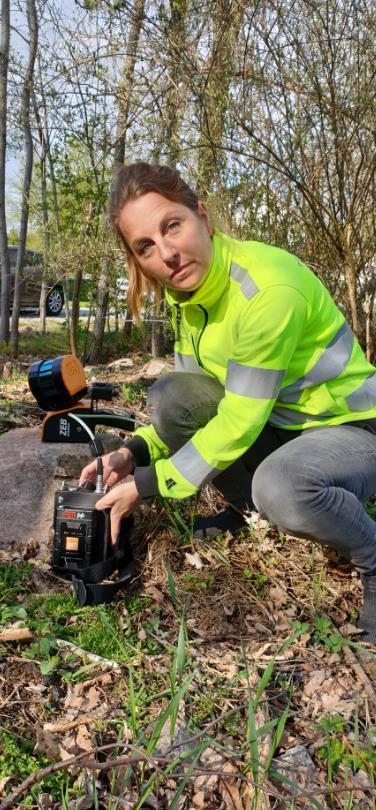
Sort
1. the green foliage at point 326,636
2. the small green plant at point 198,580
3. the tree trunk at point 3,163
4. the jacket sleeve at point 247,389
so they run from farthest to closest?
1. the tree trunk at point 3,163
2. the small green plant at point 198,580
3. the green foliage at point 326,636
4. the jacket sleeve at point 247,389

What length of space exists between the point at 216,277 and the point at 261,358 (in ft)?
1.11

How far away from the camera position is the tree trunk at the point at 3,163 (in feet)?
22.6

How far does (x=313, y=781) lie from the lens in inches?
63.9

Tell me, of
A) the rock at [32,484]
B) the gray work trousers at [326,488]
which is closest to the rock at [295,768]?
the gray work trousers at [326,488]

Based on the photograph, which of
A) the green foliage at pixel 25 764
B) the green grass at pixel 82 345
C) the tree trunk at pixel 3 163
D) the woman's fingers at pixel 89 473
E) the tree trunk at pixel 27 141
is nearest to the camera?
the green foliage at pixel 25 764

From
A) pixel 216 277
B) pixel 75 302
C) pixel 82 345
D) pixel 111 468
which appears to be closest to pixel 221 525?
pixel 111 468

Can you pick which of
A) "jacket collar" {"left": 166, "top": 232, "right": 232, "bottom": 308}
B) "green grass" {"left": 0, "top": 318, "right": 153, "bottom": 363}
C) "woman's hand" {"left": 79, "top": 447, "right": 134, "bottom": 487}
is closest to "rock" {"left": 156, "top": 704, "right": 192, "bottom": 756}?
"woman's hand" {"left": 79, "top": 447, "right": 134, "bottom": 487}

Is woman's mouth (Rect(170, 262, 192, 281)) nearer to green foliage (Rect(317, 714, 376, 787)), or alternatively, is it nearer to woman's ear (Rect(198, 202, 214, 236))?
woman's ear (Rect(198, 202, 214, 236))

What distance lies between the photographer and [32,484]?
2.98m

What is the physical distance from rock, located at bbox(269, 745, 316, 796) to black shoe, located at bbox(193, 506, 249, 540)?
1.11m

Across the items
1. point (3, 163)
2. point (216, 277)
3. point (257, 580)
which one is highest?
point (3, 163)

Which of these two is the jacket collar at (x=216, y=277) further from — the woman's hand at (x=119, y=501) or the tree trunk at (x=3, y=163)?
the tree trunk at (x=3, y=163)

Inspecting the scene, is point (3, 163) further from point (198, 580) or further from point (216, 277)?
point (198, 580)

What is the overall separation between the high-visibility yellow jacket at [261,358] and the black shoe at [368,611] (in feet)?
1.87
